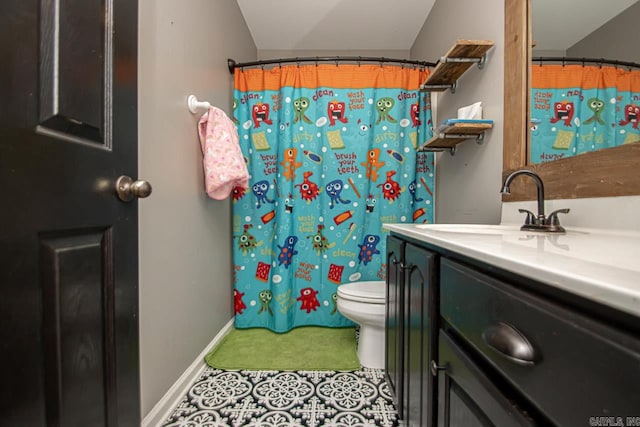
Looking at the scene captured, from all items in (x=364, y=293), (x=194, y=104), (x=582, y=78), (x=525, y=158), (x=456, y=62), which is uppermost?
(x=456, y=62)

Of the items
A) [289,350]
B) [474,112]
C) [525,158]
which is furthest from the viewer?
[289,350]

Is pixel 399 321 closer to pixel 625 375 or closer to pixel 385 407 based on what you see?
pixel 385 407

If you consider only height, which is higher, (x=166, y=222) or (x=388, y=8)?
(x=388, y=8)

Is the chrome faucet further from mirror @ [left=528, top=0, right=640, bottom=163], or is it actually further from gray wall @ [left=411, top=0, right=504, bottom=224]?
gray wall @ [left=411, top=0, right=504, bottom=224]

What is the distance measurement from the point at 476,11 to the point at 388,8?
84 cm

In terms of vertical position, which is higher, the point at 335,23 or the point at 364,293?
the point at 335,23

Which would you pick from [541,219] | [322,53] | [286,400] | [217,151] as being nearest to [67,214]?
[217,151]

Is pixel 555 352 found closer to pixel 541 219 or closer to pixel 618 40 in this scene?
pixel 541 219

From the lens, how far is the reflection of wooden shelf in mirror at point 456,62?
1.19m

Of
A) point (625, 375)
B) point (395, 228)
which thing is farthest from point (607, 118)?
point (625, 375)

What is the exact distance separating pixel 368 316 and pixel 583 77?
128 cm

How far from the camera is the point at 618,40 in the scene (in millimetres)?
711

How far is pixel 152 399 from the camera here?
1.03 meters

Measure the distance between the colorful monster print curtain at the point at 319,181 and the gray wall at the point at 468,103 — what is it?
7.3 inches
